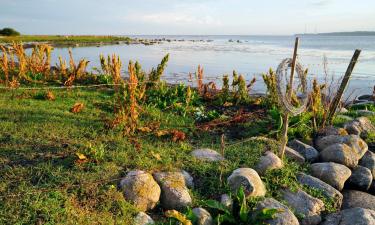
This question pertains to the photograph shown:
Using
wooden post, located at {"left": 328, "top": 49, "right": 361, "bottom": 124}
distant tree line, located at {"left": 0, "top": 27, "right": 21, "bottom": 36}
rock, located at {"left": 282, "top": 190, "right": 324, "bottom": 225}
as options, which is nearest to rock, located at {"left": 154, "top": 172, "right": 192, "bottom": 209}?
rock, located at {"left": 282, "top": 190, "right": 324, "bottom": 225}

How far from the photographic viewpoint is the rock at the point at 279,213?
197 inches

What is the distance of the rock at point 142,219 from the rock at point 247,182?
1415mm

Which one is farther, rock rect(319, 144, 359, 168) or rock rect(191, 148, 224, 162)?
rock rect(319, 144, 359, 168)

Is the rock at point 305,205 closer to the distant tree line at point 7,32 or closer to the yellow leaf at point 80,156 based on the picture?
the yellow leaf at point 80,156

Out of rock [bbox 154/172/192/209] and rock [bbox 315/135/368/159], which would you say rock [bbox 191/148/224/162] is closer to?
rock [bbox 154/172/192/209]

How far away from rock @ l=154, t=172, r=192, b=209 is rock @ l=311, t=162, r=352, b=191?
8.62ft

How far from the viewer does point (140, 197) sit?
16.6 feet

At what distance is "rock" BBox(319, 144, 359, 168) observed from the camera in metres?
7.05

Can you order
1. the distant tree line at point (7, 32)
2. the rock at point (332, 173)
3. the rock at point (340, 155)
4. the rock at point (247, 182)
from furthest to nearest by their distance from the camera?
the distant tree line at point (7, 32) < the rock at point (340, 155) < the rock at point (332, 173) < the rock at point (247, 182)

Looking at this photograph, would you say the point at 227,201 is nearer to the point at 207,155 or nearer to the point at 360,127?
the point at 207,155

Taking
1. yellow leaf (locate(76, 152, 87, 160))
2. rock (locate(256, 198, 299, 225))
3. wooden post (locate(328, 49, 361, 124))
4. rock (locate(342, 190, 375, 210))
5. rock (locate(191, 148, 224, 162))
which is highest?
wooden post (locate(328, 49, 361, 124))

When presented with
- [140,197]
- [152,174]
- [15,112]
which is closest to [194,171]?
[152,174]

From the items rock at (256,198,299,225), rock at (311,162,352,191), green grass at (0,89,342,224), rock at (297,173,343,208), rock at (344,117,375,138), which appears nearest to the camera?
green grass at (0,89,342,224)

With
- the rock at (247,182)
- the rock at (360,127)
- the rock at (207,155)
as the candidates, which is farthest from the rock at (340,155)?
the rock at (207,155)
